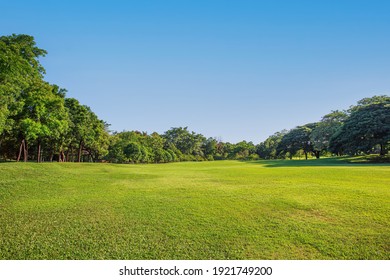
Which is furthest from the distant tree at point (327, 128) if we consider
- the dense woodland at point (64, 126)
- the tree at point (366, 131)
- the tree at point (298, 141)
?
the tree at point (366, 131)

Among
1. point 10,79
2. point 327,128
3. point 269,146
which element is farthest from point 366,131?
point 269,146

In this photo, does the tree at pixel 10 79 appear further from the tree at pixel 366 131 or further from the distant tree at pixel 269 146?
the distant tree at pixel 269 146

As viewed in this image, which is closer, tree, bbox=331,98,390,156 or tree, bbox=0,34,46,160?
tree, bbox=0,34,46,160

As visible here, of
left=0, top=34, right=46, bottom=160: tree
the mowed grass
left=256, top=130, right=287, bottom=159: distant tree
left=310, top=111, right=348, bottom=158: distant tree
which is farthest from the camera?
left=256, top=130, right=287, bottom=159: distant tree

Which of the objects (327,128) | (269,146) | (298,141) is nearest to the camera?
(327,128)

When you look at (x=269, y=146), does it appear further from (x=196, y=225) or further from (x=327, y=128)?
(x=196, y=225)

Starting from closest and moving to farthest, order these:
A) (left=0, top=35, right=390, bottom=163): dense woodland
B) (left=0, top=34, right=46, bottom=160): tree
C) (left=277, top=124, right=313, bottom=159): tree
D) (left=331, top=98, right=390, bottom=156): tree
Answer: (left=0, top=34, right=46, bottom=160): tree, (left=0, top=35, right=390, bottom=163): dense woodland, (left=331, top=98, right=390, bottom=156): tree, (left=277, top=124, right=313, bottom=159): tree

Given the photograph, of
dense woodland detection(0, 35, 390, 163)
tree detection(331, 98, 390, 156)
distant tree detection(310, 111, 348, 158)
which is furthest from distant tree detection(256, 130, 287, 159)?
tree detection(331, 98, 390, 156)

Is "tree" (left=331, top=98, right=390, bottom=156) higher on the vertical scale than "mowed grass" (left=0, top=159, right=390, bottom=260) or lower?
higher

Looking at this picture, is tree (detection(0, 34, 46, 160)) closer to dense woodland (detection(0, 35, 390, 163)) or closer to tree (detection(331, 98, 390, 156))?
dense woodland (detection(0, 35, 390, 163))
